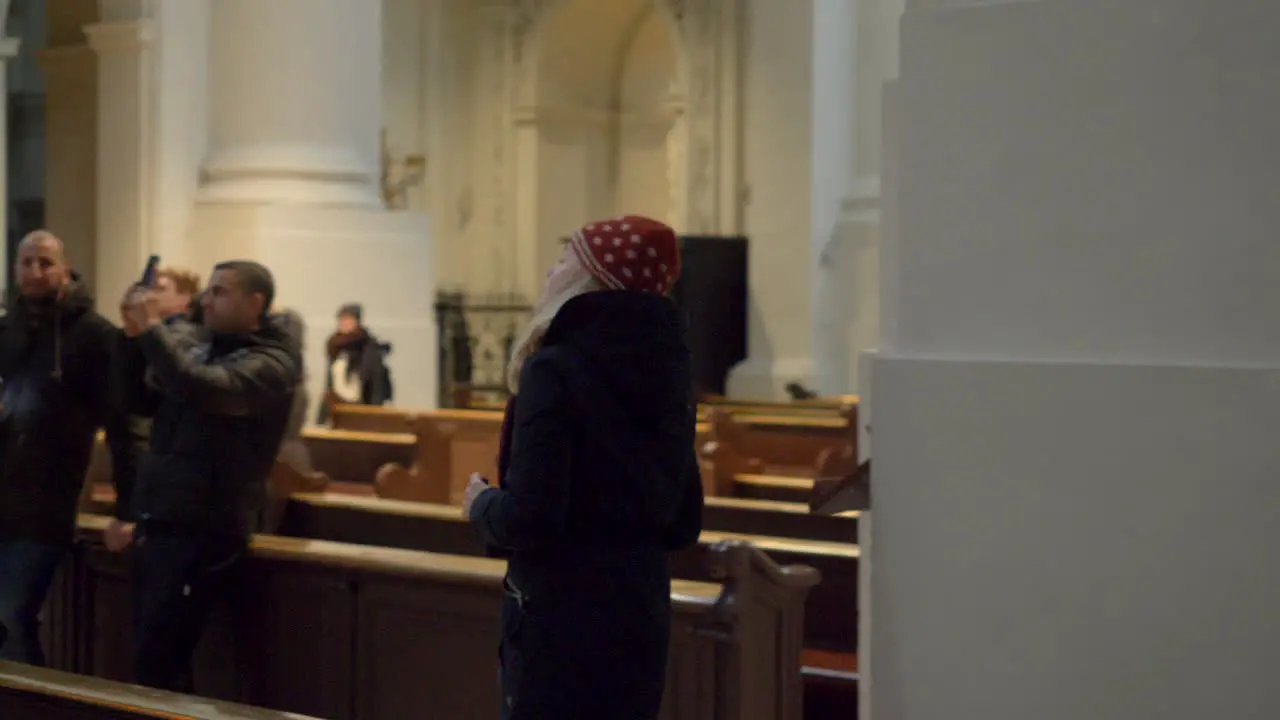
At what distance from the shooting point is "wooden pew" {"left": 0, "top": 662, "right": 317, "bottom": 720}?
313 centimetres

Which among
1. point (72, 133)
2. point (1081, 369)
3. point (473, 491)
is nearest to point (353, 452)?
point (473, 491)

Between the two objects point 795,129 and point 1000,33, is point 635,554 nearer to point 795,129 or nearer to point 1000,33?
point 1000,33

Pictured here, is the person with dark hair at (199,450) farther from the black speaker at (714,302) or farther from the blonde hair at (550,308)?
the black speaker at (714,302)

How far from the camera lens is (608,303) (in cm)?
296

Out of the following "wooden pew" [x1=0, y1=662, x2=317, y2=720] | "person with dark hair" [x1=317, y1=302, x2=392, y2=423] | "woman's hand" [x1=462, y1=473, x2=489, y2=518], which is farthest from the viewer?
"person with dark hair" [x1=317, y1=302, x2=392, y2=423]

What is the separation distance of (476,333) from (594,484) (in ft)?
51.7

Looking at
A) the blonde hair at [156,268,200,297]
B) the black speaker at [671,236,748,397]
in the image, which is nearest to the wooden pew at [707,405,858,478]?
the blonde hair at [156,268,200,297]

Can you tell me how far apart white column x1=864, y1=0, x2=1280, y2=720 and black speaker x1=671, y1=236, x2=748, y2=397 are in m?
12.3

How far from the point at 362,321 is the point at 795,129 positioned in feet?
16.4

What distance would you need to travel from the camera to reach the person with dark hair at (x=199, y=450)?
14.6 ft

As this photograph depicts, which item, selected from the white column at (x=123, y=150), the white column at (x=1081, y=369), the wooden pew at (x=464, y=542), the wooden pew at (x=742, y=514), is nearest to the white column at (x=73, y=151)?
the white column at (x=123, y=150)

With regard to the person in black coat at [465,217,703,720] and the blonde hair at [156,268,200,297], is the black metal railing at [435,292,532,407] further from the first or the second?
the person in black coat at [465,217,703,720]

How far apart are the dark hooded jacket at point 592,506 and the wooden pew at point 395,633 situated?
1.01 meters

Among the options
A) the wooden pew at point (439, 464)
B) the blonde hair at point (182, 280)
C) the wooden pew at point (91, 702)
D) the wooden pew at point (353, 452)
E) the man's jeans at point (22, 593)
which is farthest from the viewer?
the wooden pew at point (353, 452)
